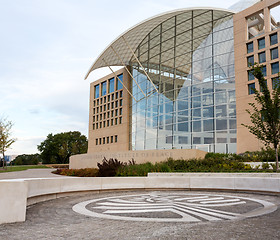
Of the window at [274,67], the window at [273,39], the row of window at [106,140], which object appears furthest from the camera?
the row of window at [106,140]

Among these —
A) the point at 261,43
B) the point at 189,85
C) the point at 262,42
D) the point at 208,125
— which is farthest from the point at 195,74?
the point at 262,42

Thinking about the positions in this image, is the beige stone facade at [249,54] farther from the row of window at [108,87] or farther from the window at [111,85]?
the window at [111,85]

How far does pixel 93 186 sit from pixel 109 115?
39.9 metres

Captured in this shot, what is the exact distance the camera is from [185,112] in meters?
33.9

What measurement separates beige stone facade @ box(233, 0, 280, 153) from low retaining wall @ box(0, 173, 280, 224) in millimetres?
14698

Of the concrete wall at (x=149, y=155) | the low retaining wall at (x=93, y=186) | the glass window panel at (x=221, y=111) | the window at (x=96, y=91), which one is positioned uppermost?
the window at (x=96, y=91)

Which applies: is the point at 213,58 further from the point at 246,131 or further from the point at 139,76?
the point at 139,76

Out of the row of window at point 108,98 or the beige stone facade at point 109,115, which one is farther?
the row of window at point 108,98

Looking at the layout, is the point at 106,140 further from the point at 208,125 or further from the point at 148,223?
the point at 148,223

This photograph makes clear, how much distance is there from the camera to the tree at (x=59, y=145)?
75.8 m

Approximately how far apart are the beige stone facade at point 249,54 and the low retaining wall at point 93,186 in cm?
1470

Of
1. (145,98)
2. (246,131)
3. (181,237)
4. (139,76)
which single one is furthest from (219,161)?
(139,76)

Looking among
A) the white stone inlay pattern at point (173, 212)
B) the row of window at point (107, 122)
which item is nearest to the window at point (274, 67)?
the white stone inlay pattern at point (173, 212)

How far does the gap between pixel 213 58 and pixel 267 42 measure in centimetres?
610
